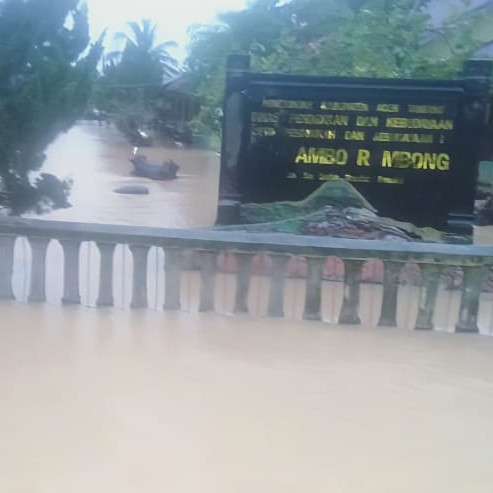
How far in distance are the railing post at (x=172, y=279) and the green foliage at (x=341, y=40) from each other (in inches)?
83.7

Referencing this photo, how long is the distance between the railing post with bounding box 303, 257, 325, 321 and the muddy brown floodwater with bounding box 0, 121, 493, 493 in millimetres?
117

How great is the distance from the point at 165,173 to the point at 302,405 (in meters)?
3.33

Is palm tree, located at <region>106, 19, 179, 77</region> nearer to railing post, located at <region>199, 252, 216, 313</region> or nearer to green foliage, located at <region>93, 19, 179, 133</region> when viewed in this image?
green foliage, located at <region>93, 19, 179, 133</region>

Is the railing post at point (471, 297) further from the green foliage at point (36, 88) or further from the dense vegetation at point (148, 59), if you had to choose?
the green foliage at point (36, 88)

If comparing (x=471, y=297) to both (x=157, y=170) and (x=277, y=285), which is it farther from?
(x=157, y=170)

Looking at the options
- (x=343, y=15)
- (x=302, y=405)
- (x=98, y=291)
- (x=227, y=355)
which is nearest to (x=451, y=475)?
(x=302, y=405)

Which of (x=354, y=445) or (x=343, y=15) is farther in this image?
(x=343, y=15)

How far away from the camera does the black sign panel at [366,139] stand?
Result: 5.75 meters

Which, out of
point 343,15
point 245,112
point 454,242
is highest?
point 343,15

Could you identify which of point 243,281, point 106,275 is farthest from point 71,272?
point 243,281

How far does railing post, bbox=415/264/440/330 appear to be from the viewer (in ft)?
13.7

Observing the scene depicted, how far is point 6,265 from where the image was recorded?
14.5 ft

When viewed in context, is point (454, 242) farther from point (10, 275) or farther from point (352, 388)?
point (10, 275)

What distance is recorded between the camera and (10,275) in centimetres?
447
